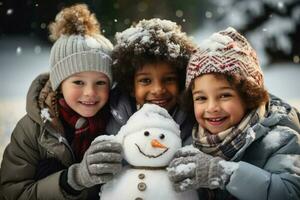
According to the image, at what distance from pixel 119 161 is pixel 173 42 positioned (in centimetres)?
46

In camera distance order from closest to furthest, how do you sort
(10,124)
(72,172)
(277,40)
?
1. (72,172)
2. (10,124)
3. (277,40)

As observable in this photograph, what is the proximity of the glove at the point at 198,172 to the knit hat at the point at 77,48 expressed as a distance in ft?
1.54

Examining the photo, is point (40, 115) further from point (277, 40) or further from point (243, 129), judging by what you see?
point (277, 40)

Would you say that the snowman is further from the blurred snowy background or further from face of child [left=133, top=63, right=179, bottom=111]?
the blurred snowy background

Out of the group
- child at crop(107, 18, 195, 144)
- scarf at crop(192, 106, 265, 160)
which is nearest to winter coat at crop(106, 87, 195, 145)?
child at crop(107, 18, 195, 144)

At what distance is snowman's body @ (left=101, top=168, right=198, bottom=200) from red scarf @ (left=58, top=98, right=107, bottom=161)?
11.5 inches

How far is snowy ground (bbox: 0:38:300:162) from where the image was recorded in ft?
7.34

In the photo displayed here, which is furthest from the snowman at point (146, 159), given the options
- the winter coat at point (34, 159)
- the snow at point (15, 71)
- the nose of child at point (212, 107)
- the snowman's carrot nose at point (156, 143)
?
the snow at point (15, 71)

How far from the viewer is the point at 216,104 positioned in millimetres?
1380

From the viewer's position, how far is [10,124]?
7.64 feet

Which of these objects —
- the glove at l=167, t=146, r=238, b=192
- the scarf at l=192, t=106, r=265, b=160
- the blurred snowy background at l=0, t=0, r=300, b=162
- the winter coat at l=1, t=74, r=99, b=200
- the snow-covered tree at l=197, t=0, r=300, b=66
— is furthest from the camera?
the snow-covered tree at l=197, t=0, r=300, b=66

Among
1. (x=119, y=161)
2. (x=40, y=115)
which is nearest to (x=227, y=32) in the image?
(x=119, y=161)

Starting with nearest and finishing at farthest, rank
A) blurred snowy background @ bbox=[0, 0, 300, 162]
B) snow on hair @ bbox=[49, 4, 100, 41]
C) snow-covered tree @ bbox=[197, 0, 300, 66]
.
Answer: snow on hair @ bbox=[49, 4, 100, 41], blurred snowy background @ bbox=[0, 0, 300, 162], snow-covered tree @ bbox=[197, 0, 300, 66]

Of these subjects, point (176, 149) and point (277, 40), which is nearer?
point (176, 149)
